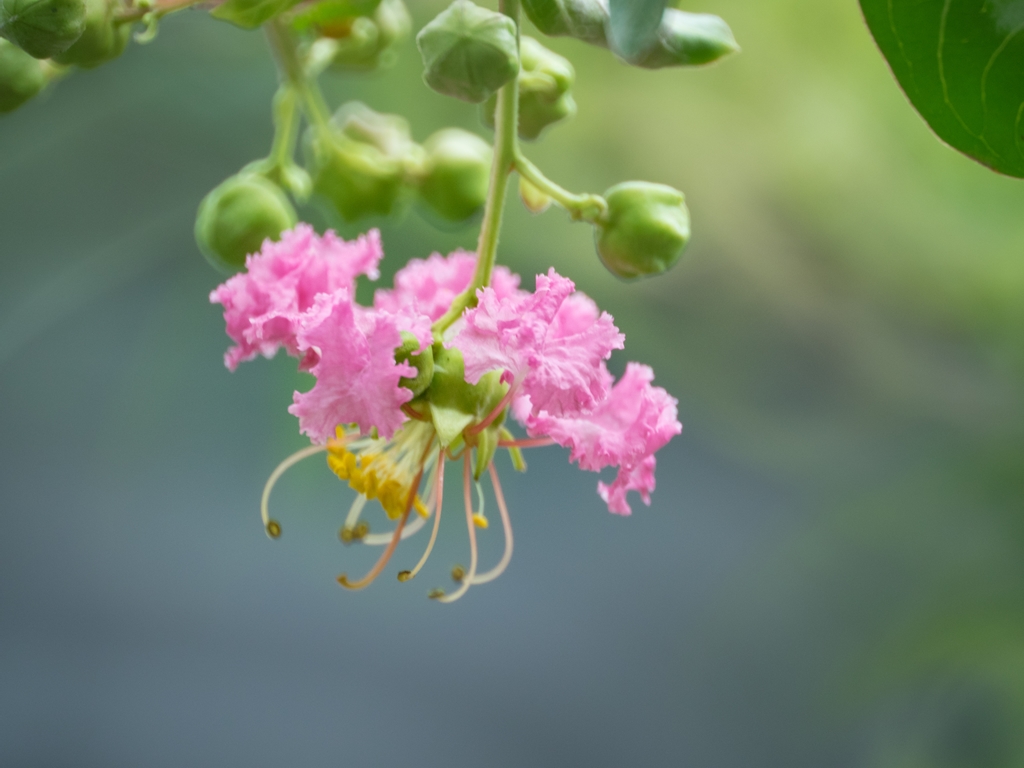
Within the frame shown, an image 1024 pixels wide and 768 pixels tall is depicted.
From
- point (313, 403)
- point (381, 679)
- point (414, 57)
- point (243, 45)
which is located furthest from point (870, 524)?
point (313, 403)

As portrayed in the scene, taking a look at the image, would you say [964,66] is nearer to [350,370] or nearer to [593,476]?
[350,370]

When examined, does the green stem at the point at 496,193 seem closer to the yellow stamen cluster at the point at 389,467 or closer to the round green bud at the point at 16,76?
the yellow stamen cluster at the point at 389,467

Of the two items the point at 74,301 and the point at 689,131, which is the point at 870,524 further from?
the point at 74,301

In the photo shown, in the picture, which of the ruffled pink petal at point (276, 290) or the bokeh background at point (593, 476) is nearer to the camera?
the ruffled pink petal at point (276, 290)

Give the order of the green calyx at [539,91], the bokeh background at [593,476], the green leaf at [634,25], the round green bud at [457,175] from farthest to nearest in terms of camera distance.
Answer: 1. the bokeh background at [593,476]
2. the round green bud at [457,175]
3. the green calyx at [539,91]
4. the green leaf at [634,25]

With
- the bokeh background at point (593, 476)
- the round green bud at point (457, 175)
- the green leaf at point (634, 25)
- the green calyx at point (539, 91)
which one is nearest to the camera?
the green leaf at point (634, 25)

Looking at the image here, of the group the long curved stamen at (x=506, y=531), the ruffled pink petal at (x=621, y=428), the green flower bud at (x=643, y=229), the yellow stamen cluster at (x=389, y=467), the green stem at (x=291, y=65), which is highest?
the green flower bud at (x=643, y=229)

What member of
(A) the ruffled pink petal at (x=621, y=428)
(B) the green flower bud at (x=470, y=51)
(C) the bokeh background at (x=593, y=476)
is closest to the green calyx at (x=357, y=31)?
(B) the green flower bud at (x=470, y=51)

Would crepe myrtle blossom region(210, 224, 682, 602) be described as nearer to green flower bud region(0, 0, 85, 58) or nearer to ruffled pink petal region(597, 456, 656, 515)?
ruffled pink petal region(597, 456, 656, 515)
